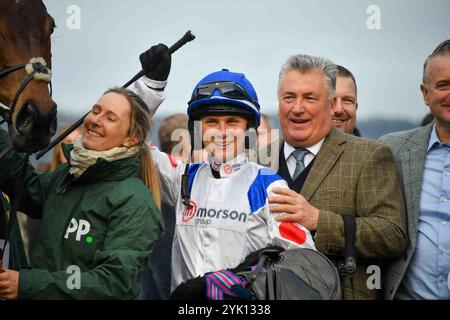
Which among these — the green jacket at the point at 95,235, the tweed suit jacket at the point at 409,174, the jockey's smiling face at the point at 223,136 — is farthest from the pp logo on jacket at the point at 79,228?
the tweed suit jacket at the point at 409,174

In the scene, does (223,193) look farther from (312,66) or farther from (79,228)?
(312,66)

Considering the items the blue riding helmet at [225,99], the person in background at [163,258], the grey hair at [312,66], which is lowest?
the person in background at [163,258]

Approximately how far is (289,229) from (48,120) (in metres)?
1.30

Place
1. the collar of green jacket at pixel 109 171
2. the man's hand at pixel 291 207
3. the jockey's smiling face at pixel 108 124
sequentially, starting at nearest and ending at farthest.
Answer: the man's hand at pixel 291 207, the collar of green jacket at pixel 109 171, the jockey's smiling face at pixel 108 124

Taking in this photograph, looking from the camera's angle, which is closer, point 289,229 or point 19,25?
point 289,229

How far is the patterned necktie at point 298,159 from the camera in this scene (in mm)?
3630

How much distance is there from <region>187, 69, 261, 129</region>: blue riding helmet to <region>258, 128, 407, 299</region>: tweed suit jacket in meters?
0.44

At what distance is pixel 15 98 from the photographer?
3.53m

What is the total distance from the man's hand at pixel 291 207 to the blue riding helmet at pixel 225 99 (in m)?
0.40

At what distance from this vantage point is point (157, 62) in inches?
149

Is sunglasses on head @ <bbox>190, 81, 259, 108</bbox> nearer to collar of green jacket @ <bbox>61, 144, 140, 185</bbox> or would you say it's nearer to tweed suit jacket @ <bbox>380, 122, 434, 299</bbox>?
collar of green jacket @ <bbox>61, 144, 140, 185</bbox>

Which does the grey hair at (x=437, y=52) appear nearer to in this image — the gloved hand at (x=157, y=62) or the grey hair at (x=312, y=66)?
the grey hair at (x=312, y=66)
